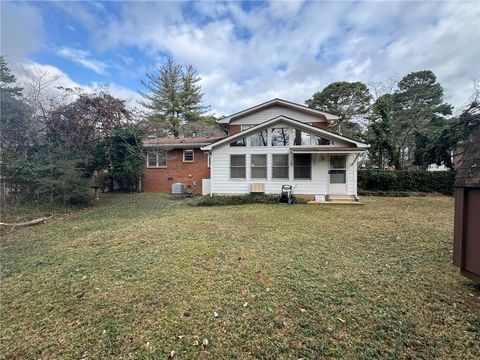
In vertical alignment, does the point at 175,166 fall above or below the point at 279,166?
above

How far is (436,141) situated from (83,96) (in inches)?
600

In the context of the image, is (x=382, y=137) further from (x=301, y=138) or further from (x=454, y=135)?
(x=454, y=135)

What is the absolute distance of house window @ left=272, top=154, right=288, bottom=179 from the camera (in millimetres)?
12258

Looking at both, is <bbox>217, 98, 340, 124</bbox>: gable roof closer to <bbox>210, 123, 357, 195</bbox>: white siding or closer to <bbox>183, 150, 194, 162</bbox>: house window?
<bbox>183, 150, 194, 162</bbox>: house window

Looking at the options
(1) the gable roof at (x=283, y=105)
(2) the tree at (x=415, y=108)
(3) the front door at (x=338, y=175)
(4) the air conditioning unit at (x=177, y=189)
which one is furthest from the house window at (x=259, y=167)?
(2) the tree at (x=415, y=108)

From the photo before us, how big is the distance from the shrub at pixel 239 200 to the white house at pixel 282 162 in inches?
19.4

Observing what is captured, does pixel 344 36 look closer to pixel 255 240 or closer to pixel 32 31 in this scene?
pixel 255 240

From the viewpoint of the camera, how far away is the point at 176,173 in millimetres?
16812

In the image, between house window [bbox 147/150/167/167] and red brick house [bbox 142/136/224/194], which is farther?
house window [bbox 147/150/167/167]

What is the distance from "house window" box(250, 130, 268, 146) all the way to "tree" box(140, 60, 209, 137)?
659 inches

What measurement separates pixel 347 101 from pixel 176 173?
1961cm

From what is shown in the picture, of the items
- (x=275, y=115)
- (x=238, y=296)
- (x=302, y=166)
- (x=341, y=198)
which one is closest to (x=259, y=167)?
(x=302, y=166)

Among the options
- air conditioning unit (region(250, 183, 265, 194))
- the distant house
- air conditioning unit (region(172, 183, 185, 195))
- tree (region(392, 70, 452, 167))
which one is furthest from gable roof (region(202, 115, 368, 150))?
tree (region(392, 70, 452, 167))

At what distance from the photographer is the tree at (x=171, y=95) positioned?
2661 centimetres
